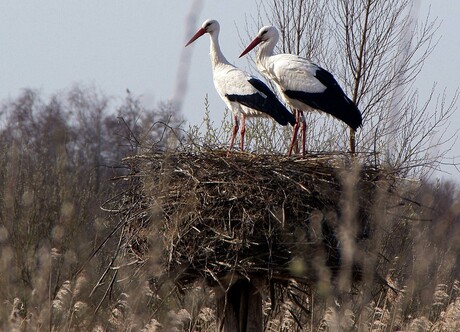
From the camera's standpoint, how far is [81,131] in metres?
27.8

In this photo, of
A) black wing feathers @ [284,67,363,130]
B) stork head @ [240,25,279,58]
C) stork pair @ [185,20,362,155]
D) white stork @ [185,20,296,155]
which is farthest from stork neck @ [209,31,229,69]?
black wing feathers @ [284,67,363,130]

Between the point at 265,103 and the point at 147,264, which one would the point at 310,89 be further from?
the point at 147,264

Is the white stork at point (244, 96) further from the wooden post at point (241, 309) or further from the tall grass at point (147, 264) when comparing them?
the wooden post at point (241, 309)

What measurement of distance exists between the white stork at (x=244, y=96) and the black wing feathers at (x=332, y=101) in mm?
196

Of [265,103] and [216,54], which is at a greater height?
[216,54]

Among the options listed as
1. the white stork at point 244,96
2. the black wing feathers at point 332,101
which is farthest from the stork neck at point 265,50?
the black wing feathers at point 332,101

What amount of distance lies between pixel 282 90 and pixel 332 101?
0.52 meters

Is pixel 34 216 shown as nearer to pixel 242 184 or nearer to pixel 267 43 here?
pixel 267 43

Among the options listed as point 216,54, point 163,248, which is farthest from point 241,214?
point 216,54

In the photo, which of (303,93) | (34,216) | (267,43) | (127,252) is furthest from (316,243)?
(34,216)

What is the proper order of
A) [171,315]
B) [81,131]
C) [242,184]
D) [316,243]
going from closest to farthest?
[171,315] → [316,243] → [242,184] → [81,131]

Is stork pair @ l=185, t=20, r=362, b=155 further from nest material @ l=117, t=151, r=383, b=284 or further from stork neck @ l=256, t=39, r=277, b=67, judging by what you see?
nest material @ l=117, t=151, r=383, b=284

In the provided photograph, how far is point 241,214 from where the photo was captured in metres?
5.29

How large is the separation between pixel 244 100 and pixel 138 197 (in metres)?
2.91
